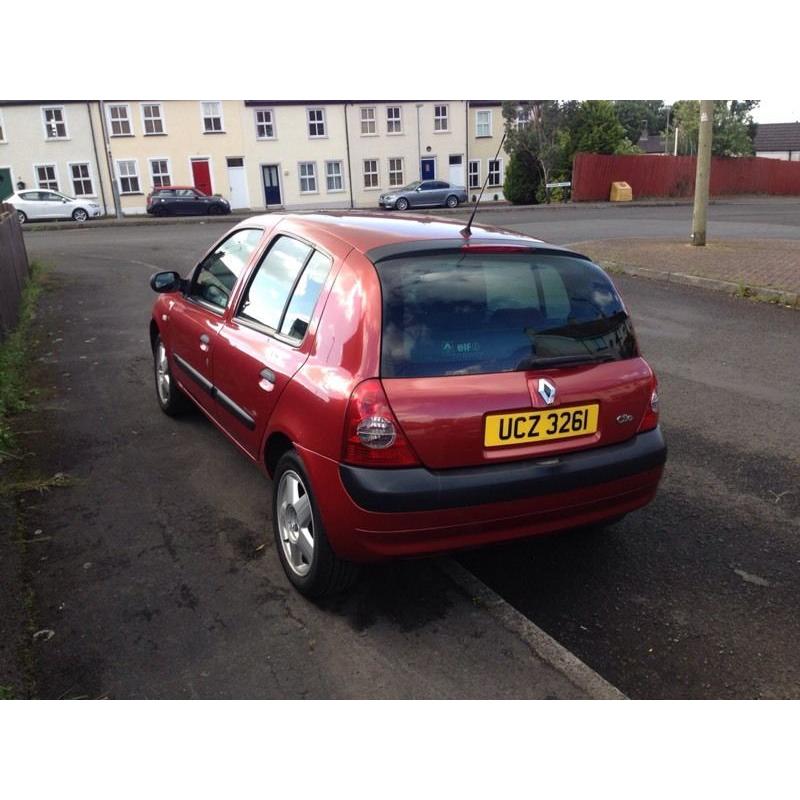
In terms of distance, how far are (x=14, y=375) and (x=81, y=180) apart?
36.2 m

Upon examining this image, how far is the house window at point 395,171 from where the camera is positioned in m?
45.0

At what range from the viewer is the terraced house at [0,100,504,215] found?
37.9 m

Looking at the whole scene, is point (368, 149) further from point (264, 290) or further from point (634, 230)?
point (264, 290)

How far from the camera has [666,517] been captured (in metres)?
4.04

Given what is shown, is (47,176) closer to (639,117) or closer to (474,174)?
(474,174)

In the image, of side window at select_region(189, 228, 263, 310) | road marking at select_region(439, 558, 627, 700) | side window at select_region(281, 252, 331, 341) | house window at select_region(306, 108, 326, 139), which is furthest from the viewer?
house window at select_region(306, 108, 326, 139)

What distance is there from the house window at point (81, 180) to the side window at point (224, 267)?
38.1 meters

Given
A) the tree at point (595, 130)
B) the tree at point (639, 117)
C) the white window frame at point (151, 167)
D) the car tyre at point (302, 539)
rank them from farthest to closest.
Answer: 1. the tree at point (639, 117)
2. the white window frame at point (151, 167)
3. the tree at point (595, 130)
4. the car tyre at point (302, 539)

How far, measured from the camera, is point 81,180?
38562 mm

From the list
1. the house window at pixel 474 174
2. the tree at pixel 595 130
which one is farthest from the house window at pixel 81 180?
the tree at pixel 595 130

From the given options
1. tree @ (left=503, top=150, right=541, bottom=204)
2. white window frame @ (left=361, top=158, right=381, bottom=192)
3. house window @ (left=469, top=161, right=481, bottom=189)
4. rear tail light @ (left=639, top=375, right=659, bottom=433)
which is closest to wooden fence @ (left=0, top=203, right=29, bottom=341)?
rear tail light @ (left=639, top=375, right=659, bottom=433)

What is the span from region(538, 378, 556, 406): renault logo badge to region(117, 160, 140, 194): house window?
134ft

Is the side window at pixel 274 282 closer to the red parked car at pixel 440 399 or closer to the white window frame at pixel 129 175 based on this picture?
the red parked car at pixel 440 399

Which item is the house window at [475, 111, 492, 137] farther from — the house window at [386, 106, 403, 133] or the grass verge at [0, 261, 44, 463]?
the grass verge at [0, 261, 44, 463]
